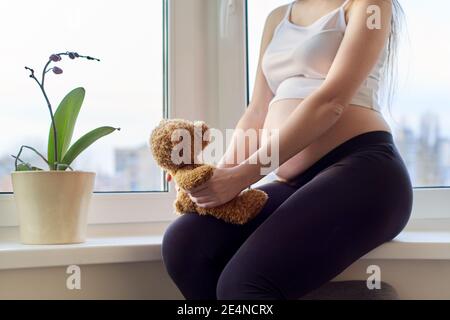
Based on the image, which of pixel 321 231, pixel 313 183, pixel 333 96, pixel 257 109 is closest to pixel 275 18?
pixel 257 109

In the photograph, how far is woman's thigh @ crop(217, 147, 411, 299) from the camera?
0.92 metres

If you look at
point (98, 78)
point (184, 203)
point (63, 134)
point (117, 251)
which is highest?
point (98, 78)

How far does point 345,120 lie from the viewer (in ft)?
3.55

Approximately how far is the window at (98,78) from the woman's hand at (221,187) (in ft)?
1.51

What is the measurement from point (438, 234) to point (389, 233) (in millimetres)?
303

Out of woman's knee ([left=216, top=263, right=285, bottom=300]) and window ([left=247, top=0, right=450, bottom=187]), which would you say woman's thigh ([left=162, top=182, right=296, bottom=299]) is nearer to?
woman's knee ([left=216, top=263, right=285, bottom=300])

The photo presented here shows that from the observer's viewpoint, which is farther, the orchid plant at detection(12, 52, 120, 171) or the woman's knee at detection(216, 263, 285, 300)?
the orchid plant at detection(12, 52, 120, 171)

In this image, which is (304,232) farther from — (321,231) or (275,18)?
(275,18)

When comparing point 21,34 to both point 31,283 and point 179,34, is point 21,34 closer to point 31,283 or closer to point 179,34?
point 179,34

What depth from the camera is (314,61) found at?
1147 mm

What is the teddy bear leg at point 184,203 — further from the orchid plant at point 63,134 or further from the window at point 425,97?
the window at point 425,97

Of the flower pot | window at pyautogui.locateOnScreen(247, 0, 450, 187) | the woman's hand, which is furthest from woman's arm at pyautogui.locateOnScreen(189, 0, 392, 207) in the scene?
window at pyautogui.locateOnScreen(247, 0, 450, 187)

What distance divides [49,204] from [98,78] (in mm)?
379
